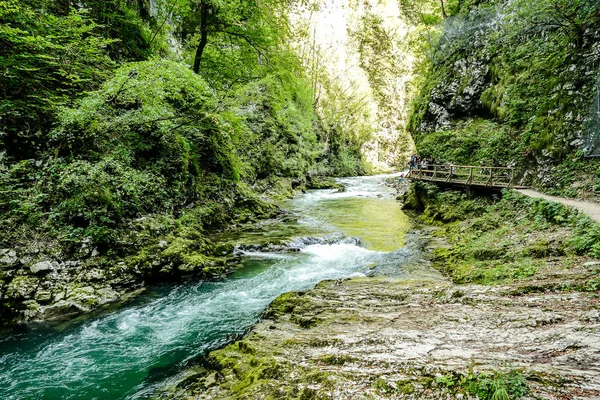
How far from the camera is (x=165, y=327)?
→ 6.57m

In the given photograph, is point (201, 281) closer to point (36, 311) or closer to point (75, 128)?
point (36, 311)

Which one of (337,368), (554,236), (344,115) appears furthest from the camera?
(344,115)

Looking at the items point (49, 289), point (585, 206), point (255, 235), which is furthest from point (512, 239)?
point (49, 289)

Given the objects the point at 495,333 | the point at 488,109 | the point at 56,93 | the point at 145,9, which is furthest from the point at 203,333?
the point at 488,109

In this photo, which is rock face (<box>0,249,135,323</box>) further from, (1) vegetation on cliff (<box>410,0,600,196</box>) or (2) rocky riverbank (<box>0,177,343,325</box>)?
Result: (1) vegetation on cliff (<box>410,0,600,196</box>)

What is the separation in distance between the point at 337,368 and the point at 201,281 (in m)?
6.29

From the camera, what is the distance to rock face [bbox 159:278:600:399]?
2.78 metres

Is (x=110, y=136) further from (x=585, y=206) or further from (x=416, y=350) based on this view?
(x=585, y=206)

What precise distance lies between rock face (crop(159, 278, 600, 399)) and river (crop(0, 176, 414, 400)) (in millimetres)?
945

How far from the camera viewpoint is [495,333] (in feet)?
13.1

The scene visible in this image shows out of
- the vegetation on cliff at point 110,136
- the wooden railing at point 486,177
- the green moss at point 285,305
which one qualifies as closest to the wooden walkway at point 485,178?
the wooden railing at point 486,177

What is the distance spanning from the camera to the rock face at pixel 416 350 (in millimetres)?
2777

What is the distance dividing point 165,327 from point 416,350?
5.18 m

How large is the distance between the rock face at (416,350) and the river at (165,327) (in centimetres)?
94
